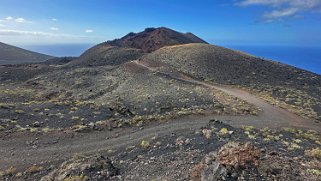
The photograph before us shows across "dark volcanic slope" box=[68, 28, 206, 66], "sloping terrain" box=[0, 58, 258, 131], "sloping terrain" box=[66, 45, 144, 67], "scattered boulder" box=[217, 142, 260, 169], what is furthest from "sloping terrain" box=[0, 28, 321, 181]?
"dark volcanic slope" box=[68, 28, 206, 66]

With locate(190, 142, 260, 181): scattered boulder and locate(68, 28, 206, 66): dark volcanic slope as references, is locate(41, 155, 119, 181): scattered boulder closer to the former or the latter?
locate(190, 142, 260, 181): scattered boulder

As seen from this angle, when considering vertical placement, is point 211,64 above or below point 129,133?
above

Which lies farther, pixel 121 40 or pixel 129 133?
pixel 121 40

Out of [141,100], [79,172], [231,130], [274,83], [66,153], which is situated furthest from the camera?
[274,83]

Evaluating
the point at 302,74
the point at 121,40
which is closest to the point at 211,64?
the point at 302,74

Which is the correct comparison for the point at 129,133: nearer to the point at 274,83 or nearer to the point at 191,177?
the point at 191,177

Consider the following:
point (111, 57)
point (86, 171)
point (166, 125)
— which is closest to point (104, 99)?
point (166, 125)
